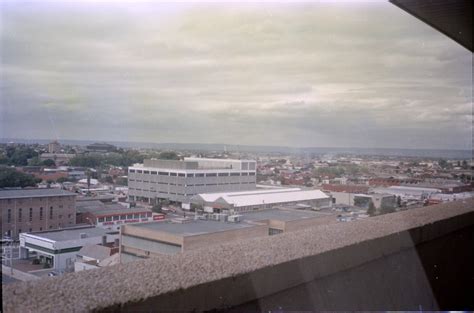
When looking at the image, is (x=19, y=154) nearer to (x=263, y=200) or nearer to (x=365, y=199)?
(x=263, y=200)

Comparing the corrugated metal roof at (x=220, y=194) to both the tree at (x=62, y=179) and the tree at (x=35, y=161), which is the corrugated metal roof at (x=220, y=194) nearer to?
the tree at (x=62, y=179)

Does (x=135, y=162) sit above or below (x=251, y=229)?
above

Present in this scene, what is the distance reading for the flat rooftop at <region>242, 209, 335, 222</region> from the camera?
2267mm

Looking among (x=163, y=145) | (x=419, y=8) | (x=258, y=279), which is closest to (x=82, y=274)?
(x=258, y=279)

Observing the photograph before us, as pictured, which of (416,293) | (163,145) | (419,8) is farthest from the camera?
(419,8)

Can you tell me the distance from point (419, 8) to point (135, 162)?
2290mm

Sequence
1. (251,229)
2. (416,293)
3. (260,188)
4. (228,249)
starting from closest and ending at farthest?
1. (228,249)
2. (251,229)
3. (260,188)
4. (416,293)

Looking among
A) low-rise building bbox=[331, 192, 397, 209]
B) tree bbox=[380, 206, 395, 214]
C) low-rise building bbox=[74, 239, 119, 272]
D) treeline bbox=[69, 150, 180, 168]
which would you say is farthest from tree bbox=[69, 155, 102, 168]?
tree bbox=[380, 206, 395, 214]

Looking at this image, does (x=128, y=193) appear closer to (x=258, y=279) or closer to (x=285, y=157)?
(x=258, y=279)

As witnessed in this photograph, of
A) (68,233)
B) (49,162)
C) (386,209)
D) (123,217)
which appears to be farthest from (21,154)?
(386,209)

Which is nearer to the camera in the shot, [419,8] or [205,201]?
[205,201]

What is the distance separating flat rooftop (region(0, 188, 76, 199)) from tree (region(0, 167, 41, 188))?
0.02 m

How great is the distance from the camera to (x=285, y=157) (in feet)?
8.36

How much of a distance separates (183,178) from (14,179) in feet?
2.28
